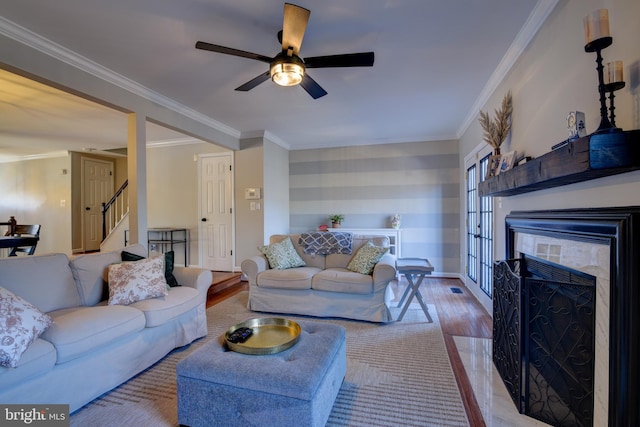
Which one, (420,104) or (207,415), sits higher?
(420,104)

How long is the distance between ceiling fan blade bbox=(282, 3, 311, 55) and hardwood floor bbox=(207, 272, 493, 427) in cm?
269

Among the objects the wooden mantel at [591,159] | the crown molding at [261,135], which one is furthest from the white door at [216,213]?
the wooden mantel at [591,159]

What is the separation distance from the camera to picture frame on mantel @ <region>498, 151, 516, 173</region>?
2363 millimetres

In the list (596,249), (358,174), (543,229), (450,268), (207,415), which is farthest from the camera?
(358,174)

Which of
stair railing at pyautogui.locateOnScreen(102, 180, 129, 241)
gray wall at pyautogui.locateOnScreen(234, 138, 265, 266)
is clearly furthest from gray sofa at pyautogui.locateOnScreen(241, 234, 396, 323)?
stair railing at pyautogui.locateOnScreen(102, 180, 129, 241)

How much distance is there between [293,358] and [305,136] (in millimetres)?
4417

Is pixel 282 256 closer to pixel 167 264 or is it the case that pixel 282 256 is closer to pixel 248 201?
pixel 167 264

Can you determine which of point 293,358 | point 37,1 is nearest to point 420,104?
point 293,358

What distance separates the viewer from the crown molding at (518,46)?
1981 mm

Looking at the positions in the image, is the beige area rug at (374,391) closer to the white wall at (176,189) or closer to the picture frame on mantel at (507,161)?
the picture frame on mantel at (507,161)

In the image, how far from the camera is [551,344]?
1718 mm

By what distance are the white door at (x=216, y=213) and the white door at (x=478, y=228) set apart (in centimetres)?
410

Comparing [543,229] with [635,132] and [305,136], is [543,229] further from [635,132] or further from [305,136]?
[305,136]

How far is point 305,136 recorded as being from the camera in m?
5.37
